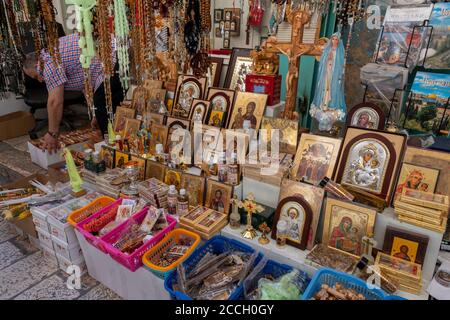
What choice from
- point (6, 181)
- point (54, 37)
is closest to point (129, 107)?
point (54, 37)

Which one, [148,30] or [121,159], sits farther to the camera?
[121,159]

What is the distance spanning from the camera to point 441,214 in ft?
4.51

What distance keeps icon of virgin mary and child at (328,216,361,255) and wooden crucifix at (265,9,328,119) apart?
897 millimetres

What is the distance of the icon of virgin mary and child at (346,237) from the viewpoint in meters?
1.55

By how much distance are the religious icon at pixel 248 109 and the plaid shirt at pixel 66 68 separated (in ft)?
5.19

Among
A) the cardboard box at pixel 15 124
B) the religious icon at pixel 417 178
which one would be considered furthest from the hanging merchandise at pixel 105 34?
the cardboard box at pixel 15 124

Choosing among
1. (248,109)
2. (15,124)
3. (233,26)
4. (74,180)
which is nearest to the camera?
(248,109)

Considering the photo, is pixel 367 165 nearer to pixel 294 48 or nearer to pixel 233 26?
pixel 294 48

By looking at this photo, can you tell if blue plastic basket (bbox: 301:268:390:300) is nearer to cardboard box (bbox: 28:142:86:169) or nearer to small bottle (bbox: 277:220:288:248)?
small bottle (bbox: 277:220:288:248)

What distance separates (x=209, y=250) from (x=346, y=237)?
2.35ft

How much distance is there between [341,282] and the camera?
1.43 metres

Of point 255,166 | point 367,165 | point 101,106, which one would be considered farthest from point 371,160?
point 101,106

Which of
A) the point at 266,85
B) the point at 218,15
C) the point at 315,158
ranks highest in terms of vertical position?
the point at 218,15

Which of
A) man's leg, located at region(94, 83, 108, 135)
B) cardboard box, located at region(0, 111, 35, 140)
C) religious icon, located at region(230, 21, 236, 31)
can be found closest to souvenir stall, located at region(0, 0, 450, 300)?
man's leg, located at region(94, 83, 108, 135)
